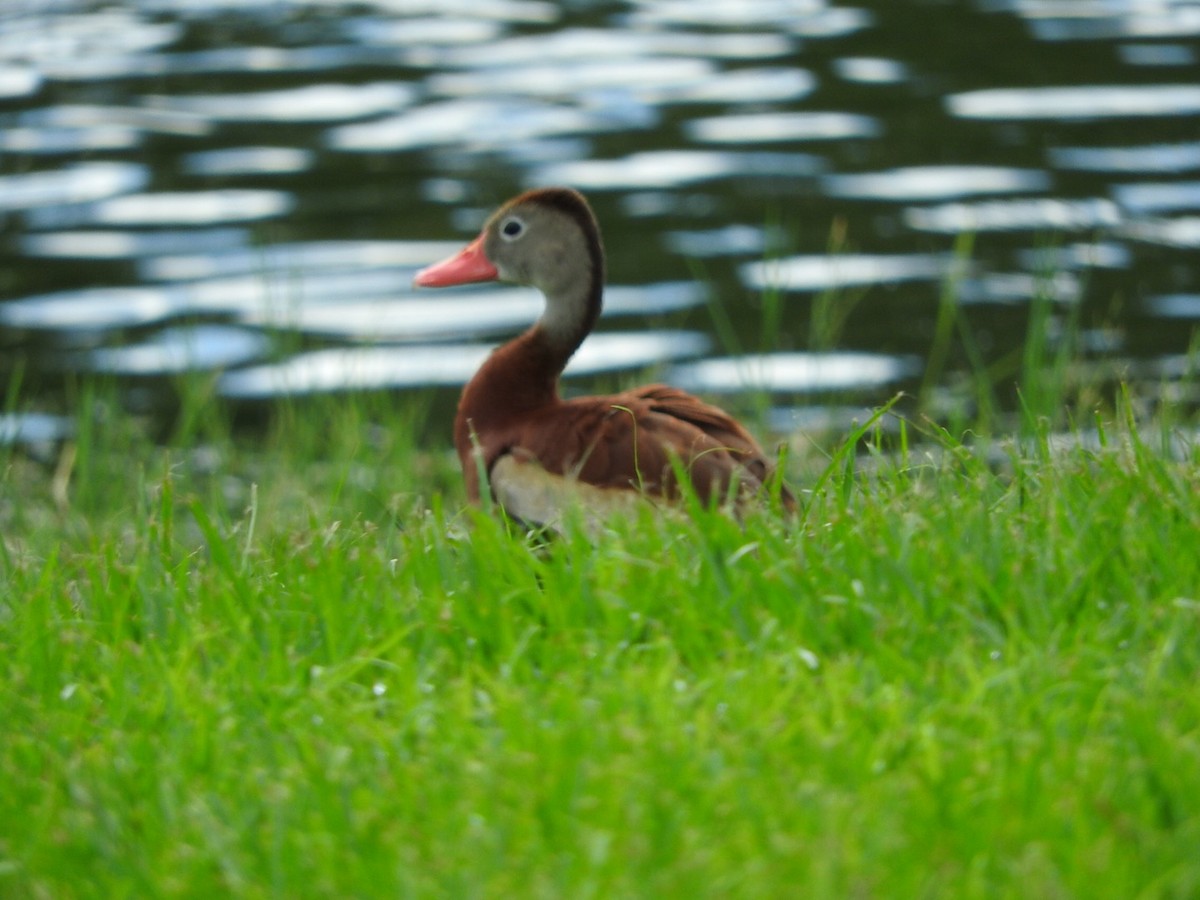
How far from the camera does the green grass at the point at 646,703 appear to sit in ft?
7.92

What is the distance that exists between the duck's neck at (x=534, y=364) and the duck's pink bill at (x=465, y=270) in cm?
28

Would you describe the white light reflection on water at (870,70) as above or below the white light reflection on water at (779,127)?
above

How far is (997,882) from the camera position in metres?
2.34

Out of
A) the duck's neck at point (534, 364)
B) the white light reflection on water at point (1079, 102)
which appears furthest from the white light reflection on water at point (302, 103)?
the duck's neck at point (534, 364)

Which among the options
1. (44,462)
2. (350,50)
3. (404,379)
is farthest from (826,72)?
(44,462)

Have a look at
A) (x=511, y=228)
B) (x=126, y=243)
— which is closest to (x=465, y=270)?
(x=511, y=228)

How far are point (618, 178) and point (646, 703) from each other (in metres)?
7.89

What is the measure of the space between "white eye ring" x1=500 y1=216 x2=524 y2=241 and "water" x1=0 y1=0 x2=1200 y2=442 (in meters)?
1.67

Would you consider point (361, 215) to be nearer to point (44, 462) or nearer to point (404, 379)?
point (404, 379)

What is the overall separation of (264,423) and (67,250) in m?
2.51

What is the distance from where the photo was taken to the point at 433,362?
889 centimetres

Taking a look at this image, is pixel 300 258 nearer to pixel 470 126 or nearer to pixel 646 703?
pixel 470 126

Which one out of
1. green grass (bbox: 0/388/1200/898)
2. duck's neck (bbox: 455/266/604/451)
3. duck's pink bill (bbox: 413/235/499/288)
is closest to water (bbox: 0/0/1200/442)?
duck's pink bill (bbox: 413/235/499/288)

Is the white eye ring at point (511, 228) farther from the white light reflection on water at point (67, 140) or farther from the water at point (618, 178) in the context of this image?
the white light reflection on water at point (67, 140)
